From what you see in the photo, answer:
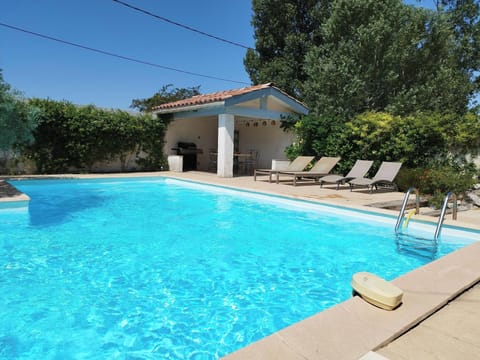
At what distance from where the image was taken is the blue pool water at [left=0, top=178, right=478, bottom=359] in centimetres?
293

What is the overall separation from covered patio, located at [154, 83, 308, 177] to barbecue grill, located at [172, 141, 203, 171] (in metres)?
0.06

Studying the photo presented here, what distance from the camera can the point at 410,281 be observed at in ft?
10.3

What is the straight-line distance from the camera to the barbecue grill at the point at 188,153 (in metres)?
17.7

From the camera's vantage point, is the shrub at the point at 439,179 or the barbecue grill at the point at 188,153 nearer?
the shrub at the point at 439,179

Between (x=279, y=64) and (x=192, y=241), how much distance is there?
20749 mm

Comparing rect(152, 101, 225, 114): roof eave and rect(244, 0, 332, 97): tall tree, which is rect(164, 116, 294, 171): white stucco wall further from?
rect(244, 0, 332, 97): tall tree

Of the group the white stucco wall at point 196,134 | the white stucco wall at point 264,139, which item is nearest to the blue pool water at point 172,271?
the white stucco wall at point 264,139

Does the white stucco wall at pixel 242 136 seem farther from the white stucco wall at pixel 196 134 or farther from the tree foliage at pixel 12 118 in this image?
the tree foliage at pixel 12 118

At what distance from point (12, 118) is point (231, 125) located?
7618 mm

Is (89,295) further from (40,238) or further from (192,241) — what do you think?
(40,238)

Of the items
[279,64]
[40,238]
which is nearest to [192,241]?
[40,238]

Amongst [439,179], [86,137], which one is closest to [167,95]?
[86,137]

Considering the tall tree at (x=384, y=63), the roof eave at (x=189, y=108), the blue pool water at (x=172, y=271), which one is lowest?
the blue pool water at (x=172, y=271)

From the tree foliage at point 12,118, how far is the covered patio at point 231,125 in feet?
20.9
